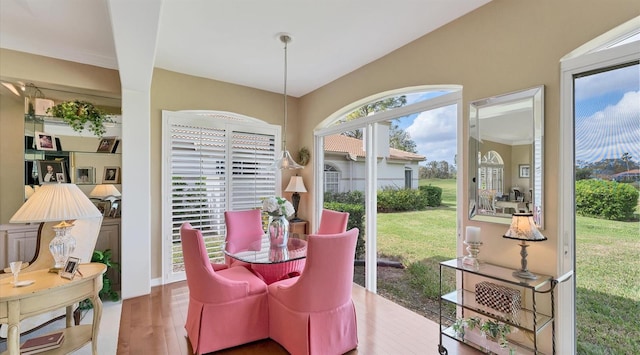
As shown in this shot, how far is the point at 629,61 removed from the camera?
1.91m

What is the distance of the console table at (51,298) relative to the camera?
1800 millimetres

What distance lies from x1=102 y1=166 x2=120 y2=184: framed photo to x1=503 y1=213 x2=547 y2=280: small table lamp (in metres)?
4.59

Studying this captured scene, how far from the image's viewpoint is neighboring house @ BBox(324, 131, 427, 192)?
139 inches

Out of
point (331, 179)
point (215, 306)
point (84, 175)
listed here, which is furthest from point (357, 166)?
point (84, 175)

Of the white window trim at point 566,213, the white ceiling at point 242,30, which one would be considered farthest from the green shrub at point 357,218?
the white window trim at point 566,213

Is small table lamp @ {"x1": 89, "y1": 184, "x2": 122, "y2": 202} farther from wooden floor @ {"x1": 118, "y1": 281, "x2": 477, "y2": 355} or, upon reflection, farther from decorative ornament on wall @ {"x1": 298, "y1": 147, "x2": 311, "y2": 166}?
decorative ornament on wall @ {"x1": 298, "y1": 147, "x2": 311, "y2": 166}

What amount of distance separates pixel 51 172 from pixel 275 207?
2967mm

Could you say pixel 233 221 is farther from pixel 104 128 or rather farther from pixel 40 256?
pixel 104 128

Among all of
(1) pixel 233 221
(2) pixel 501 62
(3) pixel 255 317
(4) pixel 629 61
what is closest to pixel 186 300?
(1) pixel 233 221

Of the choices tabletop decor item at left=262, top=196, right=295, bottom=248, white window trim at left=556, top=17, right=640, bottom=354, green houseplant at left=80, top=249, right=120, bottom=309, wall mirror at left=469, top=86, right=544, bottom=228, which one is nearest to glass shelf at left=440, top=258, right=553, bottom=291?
white window trim at left=556, top=17, right=640, bottom=354

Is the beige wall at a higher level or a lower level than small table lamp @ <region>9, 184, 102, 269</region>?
higher

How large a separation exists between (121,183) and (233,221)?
160cm

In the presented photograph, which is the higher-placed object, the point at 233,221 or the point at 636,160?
the point at 636,160

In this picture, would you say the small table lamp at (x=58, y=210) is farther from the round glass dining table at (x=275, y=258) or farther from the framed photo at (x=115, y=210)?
the framed photo at (x=115, y=210)
